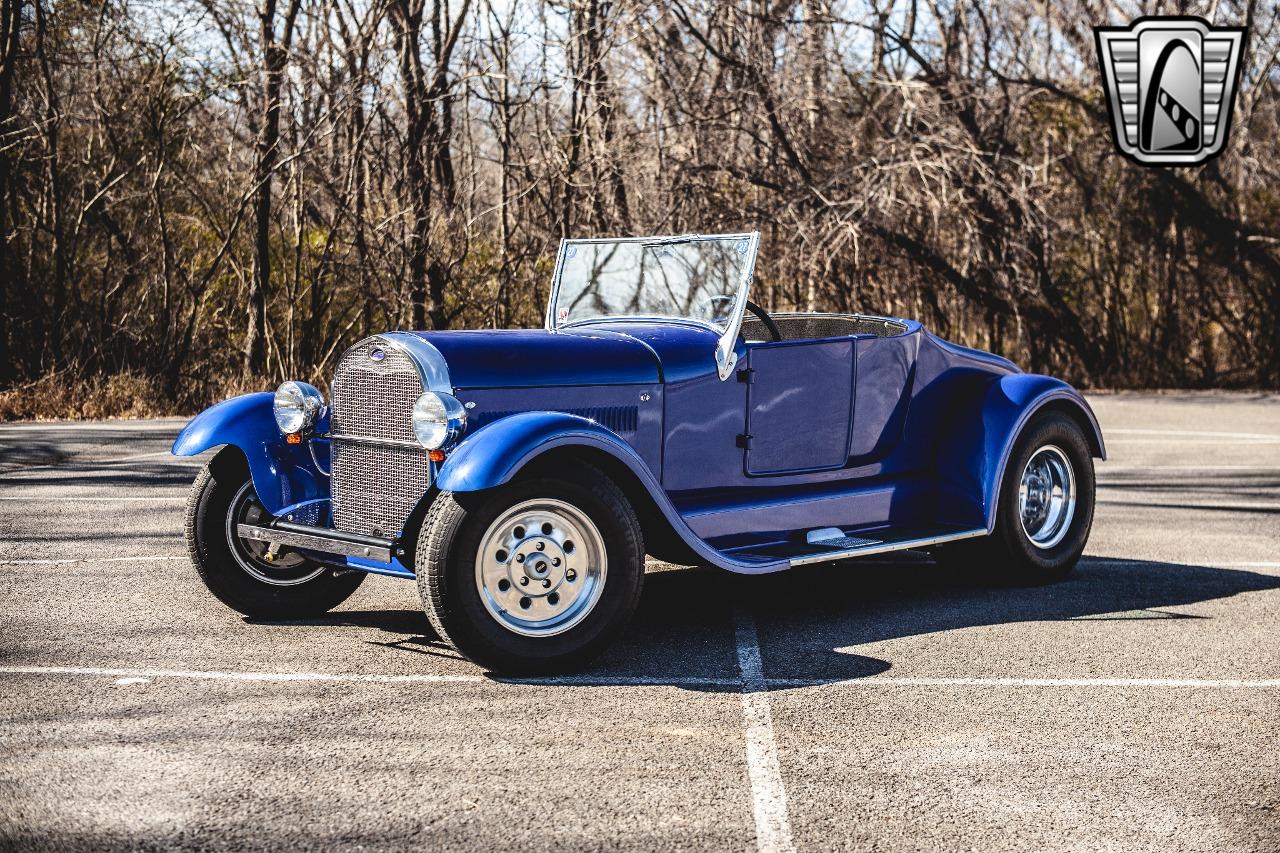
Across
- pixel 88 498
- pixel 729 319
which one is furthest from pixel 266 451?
pixel 88 498

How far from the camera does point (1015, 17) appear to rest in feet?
61.9

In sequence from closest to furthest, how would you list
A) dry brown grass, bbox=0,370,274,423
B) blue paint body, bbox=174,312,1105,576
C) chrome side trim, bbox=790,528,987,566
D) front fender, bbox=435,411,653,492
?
front fender, bbox=435,411,653,492 < blue paint body, bbox=174,312,1105,576 < chrome side trim, bbox=790,528,987,566 < dry brown grass, bbox=0,370,274,423

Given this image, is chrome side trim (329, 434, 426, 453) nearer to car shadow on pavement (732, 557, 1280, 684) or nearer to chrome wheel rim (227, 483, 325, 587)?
chrome wheel rim (227, 483, 325, 587)

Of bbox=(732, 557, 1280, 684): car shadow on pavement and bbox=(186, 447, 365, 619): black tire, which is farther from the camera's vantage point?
bbox=(186, 447, 365, 619): black tire

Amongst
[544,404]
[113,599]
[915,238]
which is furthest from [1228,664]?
[915,238]

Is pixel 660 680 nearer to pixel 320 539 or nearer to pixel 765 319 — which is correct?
pixel 320 539

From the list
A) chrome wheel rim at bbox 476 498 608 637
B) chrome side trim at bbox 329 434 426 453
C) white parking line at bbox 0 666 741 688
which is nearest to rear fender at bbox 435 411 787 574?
chrome wheel rim at bbox 476 498 608 637

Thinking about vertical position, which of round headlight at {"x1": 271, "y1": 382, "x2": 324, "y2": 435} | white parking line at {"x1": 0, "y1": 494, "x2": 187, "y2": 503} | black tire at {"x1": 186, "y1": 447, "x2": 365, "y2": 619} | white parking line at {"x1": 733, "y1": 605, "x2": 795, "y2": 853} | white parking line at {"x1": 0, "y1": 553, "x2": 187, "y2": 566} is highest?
round headlight at {"x1": 271, "y1": 382, "x2": 324, "y2": 435}

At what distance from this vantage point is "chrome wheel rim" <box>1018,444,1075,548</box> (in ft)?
22.5

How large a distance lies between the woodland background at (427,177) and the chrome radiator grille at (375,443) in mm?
10248

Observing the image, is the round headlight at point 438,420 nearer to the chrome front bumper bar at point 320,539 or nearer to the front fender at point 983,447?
the chrome front bumper bar at point 320,539

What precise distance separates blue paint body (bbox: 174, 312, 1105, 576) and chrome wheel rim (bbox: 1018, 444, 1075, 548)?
10.5 inches

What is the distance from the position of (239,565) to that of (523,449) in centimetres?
173

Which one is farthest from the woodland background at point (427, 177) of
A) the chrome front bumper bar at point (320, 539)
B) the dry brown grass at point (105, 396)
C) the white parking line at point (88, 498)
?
the chrome front bumper bar at point (320, 539)
